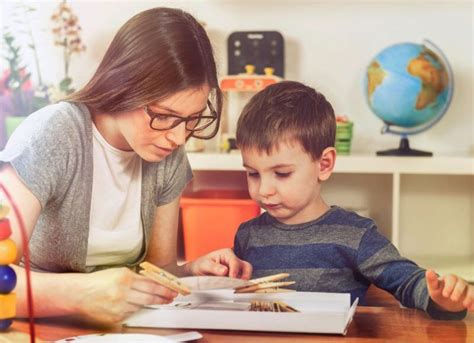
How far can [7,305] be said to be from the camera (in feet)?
1.69

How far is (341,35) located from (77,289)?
358 mm

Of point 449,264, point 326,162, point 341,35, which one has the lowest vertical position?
point 449,264

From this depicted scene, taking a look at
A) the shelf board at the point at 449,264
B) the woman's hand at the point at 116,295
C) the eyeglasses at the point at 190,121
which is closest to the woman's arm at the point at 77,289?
the woman's hand at the point at 116,295

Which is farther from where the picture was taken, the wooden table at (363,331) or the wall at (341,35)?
the wall at (341,35)

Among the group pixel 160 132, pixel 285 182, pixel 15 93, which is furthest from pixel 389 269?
pixel 15 93

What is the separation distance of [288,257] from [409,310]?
111 mm

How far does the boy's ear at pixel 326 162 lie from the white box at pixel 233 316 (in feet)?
0.42

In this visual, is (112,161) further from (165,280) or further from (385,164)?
(385,164)

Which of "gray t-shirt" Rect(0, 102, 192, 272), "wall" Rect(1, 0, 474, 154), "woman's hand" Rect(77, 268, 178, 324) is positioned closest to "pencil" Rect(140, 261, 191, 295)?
"woman's hand" Rect(77, 268, 178, 324)

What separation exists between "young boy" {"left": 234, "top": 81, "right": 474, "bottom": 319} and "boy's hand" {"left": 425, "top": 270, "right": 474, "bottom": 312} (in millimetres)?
56

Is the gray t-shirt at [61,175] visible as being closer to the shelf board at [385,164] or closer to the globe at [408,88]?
the shelf board at [385,164]

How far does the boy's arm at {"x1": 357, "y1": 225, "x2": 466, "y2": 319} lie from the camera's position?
60 centimetres

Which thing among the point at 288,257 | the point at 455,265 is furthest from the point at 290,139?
the point at 455,265

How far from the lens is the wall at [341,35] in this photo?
2.35 feet
